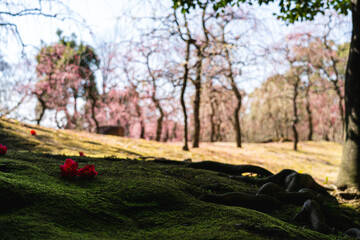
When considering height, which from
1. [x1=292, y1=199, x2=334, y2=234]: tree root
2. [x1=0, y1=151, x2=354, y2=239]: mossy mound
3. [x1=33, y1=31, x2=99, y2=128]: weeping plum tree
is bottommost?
[x1=292, y1=199, x2=334, y2=234]: tree root

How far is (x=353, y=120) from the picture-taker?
627cm

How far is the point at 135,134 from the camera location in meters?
35.5

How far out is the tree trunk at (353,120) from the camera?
6.17 m

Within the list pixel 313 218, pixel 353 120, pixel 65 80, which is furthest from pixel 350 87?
pixel 65 80

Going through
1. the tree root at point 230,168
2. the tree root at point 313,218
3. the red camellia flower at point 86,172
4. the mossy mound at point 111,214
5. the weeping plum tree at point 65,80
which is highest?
the weeping plum tree at point 65,80

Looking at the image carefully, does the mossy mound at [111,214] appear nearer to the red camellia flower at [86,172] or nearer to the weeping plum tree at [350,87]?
the red camellia flower at [86,172]

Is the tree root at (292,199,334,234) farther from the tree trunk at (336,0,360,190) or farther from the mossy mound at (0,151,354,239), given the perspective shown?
the tree trunk at (336,0,360,190)

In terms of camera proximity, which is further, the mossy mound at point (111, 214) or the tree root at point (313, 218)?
the tree root at point (313, 218)

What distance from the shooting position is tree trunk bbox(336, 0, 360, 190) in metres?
6.17

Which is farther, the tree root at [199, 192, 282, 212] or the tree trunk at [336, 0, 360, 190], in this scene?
the tree trunk at [336, 0, 360, 190]

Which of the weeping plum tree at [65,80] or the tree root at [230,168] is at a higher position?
the weeping plum tree at [65,80]

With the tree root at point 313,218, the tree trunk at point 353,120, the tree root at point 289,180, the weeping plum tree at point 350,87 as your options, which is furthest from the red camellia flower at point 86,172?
the tree trunk at point 353,120

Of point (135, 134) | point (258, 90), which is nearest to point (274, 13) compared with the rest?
point (135, 134)

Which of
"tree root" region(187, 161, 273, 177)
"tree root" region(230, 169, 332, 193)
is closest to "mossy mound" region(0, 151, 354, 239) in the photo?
"tree root" region(230, 169, 332, 193)
